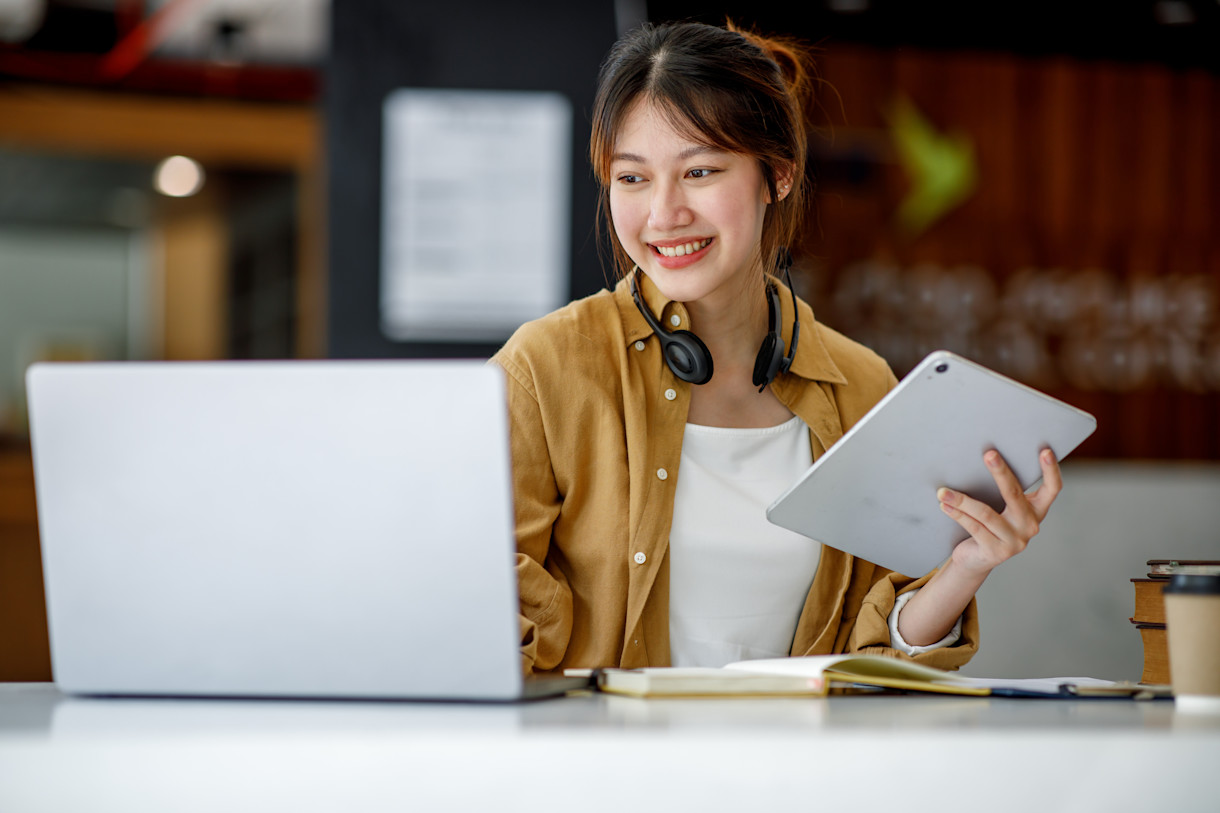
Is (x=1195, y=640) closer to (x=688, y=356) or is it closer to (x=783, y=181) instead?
(x=688, y=356)

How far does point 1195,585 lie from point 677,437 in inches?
29.9

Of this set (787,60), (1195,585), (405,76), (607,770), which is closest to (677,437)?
(787,60)

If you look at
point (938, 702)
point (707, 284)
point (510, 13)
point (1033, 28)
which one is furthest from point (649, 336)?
point (1033, 28)

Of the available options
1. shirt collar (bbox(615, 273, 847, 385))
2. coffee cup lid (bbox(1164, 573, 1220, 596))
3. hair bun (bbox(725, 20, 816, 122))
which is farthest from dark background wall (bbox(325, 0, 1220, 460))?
coffee cup lid (bbox(1164, 573, 1220, 596))

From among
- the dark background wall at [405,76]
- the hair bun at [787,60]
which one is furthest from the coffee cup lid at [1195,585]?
the dark background wall at [405,76]

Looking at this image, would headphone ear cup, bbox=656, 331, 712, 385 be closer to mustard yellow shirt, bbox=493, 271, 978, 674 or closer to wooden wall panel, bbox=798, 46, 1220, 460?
mustard yellow shirt, bbox=493, 271, 978, 674

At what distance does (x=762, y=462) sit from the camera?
1.75 meters

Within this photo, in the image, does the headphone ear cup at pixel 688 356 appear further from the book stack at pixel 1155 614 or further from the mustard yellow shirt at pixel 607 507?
the book stack at pixel 1155 614

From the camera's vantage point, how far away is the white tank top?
1663 mm

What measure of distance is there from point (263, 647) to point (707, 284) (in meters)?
0.89

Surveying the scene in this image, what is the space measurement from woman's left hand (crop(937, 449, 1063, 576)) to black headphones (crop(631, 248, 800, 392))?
1.42 ft

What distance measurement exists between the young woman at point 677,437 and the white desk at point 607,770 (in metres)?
0.76

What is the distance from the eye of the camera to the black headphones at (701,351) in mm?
1682

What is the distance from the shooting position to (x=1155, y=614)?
129cm
